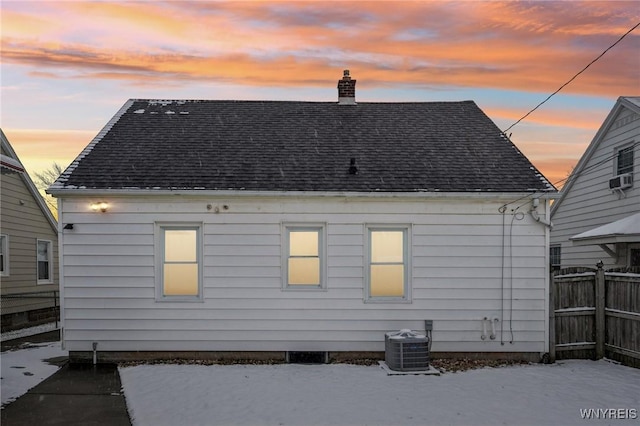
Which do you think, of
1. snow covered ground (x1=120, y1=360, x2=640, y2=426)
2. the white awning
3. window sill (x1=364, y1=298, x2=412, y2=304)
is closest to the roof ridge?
snow covered ground (x1=120, y1=360, x2=640, y2=426)

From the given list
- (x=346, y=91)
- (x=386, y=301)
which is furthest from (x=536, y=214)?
(x=346, y=91)

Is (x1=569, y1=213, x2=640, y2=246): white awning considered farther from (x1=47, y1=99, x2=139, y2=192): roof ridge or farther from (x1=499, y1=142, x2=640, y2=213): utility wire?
(x1=47, y1=99, x2=139, y2=192): roof ridge

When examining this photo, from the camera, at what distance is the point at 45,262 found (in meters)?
17.6

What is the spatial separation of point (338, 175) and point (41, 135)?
1298 centimetres

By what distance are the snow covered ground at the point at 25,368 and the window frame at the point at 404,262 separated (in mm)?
6093

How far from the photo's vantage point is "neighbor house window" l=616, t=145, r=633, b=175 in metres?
14.5

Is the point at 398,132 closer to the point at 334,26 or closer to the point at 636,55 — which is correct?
the point at 334,26

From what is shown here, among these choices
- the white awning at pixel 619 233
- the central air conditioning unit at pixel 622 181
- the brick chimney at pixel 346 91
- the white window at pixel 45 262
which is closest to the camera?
the white awning at pixel 619 233

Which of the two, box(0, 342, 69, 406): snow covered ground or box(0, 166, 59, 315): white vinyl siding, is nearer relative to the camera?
box(0, 342, 69, 406): snow covered ground

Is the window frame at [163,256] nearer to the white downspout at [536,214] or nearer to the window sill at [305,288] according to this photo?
the window sill at [305,288]

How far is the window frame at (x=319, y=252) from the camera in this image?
994cm

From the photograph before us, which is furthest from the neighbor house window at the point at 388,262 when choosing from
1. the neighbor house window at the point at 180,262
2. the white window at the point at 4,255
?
the white window at the point at 4,255

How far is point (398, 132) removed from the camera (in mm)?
12305

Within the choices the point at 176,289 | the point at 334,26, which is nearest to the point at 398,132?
the point at 334,26
